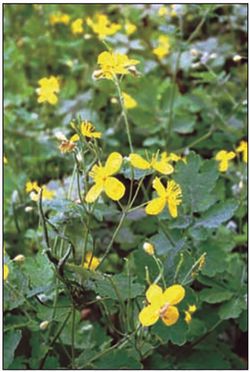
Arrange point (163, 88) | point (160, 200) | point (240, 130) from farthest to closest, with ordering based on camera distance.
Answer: point (163, 88) → point (240, 130) → point (160, 200)

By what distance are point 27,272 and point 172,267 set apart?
283 mm

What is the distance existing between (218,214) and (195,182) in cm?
7

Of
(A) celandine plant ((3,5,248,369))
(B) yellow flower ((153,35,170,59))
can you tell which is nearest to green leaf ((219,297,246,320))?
(A) celandine plant ((3,5,248,369))

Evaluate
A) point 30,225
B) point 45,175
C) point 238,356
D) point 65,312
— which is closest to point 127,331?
point 65,312

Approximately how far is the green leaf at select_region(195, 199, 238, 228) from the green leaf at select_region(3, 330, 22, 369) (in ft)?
1.24

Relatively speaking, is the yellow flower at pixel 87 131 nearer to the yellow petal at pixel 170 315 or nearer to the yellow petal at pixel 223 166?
the yellow petal at pixel 170 315

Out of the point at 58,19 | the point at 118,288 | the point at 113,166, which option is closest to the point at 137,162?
the point at 113,166

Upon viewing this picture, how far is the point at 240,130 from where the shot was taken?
1982 mm

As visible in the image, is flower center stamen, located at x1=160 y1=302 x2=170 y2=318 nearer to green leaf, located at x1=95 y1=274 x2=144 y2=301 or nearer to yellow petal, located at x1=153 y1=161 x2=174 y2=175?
green leaf, located at x1=95 y1=274 x2=144 y2=301

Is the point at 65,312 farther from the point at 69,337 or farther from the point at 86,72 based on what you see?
the point at 86,72

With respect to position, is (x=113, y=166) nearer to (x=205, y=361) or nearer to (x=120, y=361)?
(x=120, y=361)

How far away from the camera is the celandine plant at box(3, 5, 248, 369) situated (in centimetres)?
111

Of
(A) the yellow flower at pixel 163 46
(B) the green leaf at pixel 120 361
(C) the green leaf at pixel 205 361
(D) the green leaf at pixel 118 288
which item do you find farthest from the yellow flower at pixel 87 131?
(A) the yellow flower at pixel 163 46

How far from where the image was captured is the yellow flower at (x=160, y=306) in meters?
1.01
